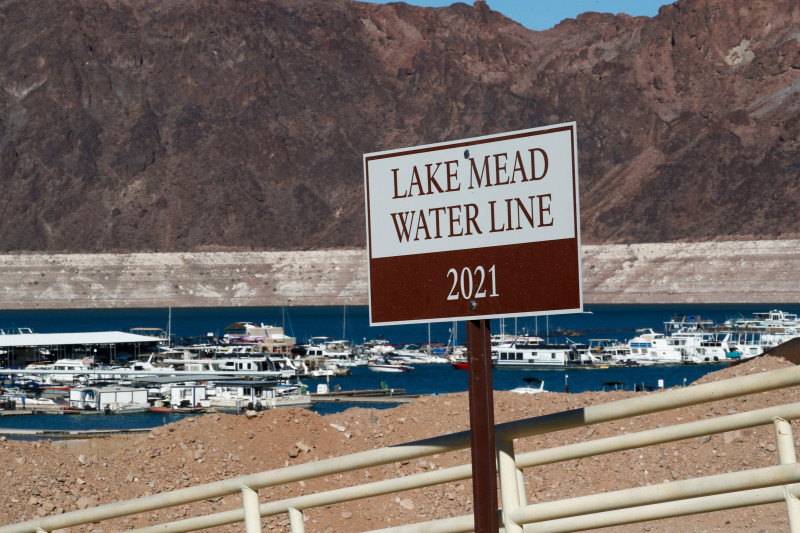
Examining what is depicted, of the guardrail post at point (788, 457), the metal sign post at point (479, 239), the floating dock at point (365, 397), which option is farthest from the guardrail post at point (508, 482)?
the floating dock at point (365, 397)

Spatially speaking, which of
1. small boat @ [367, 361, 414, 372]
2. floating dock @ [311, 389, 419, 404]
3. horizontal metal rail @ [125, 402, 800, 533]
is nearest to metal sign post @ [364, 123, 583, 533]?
horizontal metal rail @ [125, 402, 800, 533]

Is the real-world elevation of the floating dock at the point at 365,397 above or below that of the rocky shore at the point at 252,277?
below

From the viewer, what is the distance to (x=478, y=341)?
13.4 feet

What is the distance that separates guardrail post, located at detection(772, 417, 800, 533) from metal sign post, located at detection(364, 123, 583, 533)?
0.92 m

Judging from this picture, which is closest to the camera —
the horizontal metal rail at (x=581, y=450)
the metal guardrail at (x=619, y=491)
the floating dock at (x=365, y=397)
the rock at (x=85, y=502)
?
the metal guardrail at (x=619, y=491)

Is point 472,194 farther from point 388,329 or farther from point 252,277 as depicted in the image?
point 252,277

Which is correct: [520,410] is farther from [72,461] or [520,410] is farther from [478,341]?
[478,341]

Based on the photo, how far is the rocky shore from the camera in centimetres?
17700

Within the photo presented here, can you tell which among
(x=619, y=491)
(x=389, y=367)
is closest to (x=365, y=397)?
(x=389, y=367)

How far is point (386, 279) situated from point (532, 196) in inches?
23.6

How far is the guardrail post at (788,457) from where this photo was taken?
161 inches

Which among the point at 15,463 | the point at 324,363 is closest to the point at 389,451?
the point at 15,463

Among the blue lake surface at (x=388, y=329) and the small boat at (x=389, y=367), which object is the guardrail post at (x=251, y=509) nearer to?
the blue lake surface at (x=388, y=329)

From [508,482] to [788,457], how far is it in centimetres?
95
